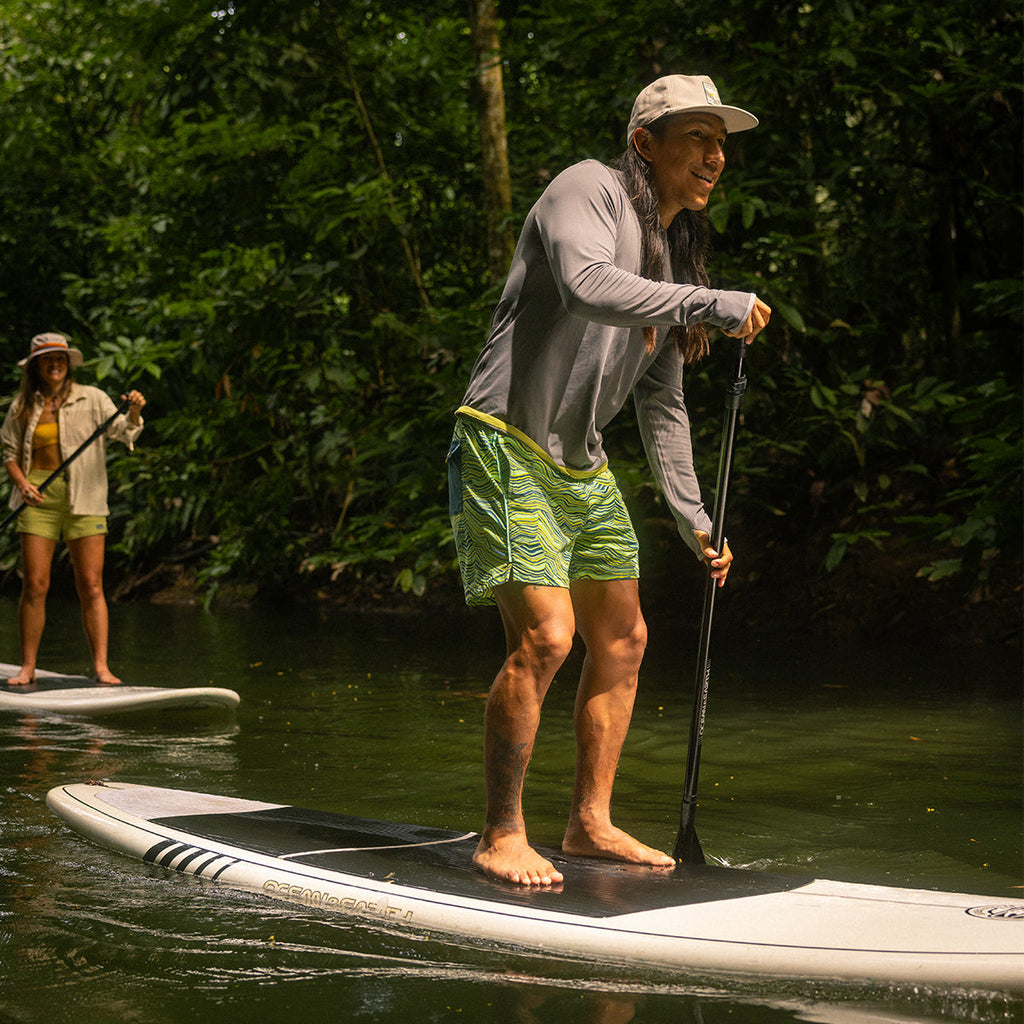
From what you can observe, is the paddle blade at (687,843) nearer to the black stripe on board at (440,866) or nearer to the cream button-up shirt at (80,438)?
the black stripe on board at (440,866)

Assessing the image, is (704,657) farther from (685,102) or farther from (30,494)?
(30,494)

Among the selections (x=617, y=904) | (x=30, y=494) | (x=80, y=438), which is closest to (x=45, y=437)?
(x=80, y=438)

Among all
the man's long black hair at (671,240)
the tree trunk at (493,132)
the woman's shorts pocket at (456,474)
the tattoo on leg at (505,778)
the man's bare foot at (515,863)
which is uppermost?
the tree trunk at (493,132)

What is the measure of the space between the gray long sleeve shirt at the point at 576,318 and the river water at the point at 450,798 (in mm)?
1275

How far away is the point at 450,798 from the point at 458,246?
384 inches

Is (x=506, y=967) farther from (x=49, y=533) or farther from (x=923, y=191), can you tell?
(x=923, y=191)

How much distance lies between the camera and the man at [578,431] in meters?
3.18

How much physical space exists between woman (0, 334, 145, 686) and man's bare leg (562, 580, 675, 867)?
394 cm

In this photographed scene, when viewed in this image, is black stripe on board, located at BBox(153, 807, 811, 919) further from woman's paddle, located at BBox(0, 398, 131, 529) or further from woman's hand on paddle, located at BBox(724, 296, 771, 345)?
woman's paddle, located at BBox(0, 398, 131, 529)

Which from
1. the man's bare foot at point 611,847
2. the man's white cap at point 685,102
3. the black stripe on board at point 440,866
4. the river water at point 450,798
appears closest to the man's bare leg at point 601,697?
the man's bare foot at point 611,847

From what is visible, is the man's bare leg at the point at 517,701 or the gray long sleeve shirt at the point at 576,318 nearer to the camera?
the gray long sleeve shirt at the point at 576,318

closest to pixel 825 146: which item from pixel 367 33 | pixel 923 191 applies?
pixel 923 191

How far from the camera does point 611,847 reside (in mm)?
3496

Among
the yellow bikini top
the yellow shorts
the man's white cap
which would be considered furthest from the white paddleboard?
the man's white cap
